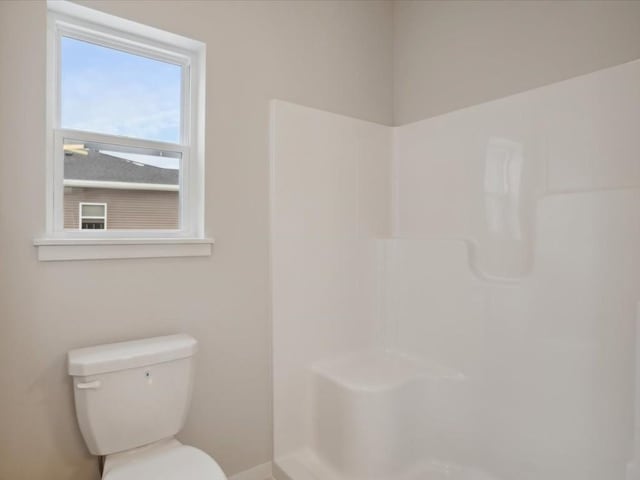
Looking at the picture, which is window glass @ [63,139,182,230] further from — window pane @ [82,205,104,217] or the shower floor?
the shower floor

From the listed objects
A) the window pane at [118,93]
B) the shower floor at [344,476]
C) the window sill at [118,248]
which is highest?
the window pane at [118,93]

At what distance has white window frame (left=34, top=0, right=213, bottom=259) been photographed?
58.6 inches

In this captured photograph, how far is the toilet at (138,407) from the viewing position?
133 cm

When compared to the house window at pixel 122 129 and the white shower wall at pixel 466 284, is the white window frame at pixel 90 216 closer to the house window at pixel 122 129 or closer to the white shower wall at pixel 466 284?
the house window at pixel 122 129

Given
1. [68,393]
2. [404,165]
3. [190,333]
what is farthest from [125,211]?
[404,165]

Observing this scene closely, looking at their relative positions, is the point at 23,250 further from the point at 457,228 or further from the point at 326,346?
the point at 457,228

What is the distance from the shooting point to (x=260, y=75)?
1.90 meters

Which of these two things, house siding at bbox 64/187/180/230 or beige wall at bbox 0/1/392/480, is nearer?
beige wall at bbox 0/1/392/480

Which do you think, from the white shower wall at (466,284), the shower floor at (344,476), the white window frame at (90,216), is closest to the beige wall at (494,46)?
the white shower wall at (466,284)

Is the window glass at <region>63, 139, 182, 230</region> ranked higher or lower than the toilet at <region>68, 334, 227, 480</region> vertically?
higher

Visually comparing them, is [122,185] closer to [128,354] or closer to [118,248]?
[118,248]

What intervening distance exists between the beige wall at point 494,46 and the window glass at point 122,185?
4.72 ft

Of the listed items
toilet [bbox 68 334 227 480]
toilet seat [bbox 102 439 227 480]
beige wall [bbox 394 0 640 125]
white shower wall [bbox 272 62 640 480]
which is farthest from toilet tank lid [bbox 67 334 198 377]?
beige wall [bbox 394 0 640 125]

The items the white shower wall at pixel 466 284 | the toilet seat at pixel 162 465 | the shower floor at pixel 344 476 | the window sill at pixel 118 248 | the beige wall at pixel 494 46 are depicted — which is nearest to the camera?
the toilet seat at pixel 162 465
